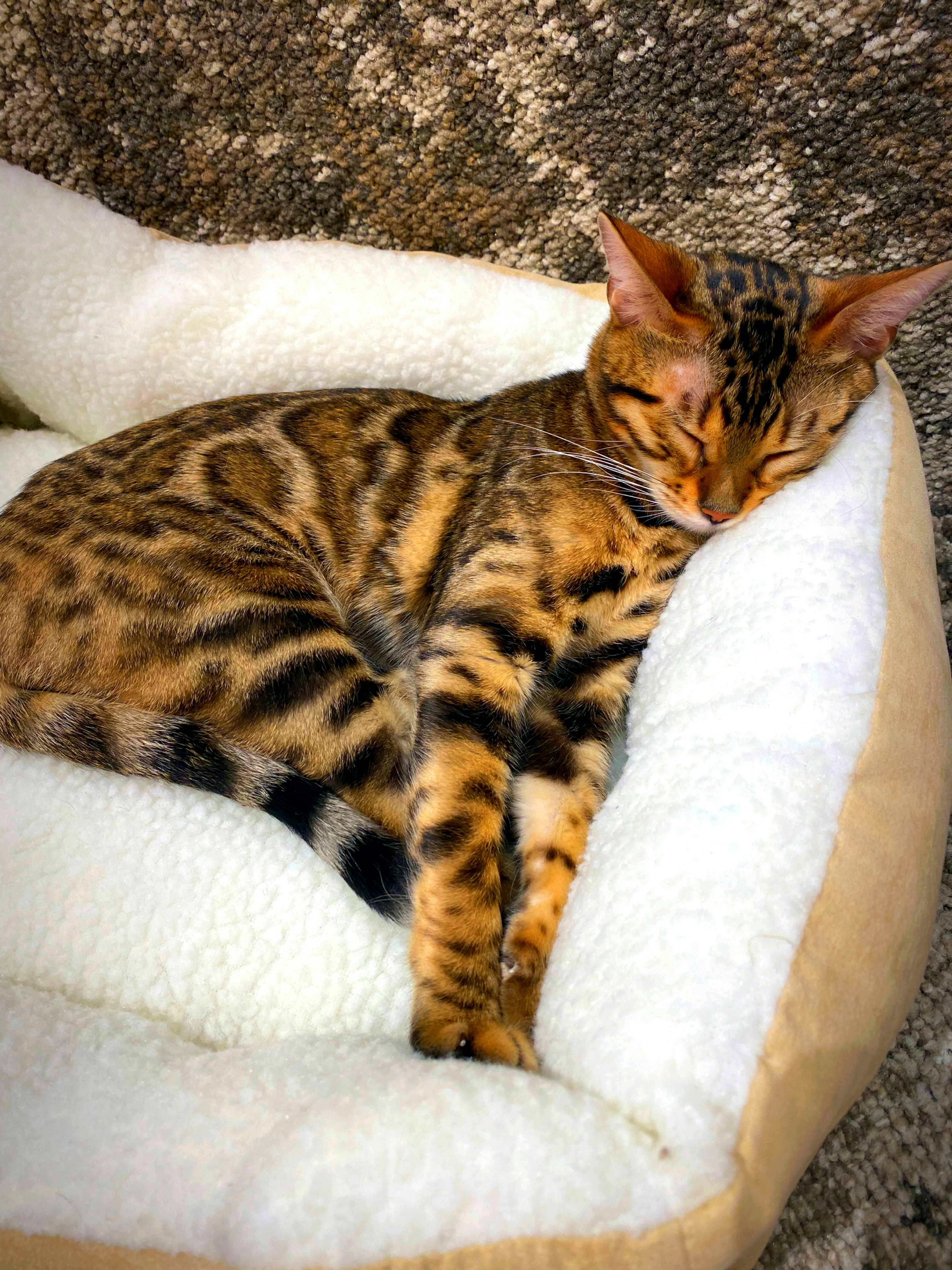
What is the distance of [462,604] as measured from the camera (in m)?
1.21

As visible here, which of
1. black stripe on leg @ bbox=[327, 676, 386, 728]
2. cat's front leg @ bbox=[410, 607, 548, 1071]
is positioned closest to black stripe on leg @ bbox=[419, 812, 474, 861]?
cat's front leg @ bbox=[410, 607, 548, 1071]

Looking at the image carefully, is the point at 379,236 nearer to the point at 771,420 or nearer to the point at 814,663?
the point at 771,420

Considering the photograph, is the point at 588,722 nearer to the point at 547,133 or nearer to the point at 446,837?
the point at 446,837

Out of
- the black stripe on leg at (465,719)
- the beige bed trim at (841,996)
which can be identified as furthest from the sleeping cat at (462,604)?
the beige bed trim at (841,996)

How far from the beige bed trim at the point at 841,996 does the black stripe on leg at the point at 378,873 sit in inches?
15.8

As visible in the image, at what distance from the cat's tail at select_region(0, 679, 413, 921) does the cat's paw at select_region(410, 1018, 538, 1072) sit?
14 centimetres

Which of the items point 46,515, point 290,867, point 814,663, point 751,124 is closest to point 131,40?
point 46,515

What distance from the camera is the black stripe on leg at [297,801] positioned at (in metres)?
1.11

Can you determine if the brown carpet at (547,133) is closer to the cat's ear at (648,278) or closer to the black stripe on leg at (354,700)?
the cat's ear at (648,278)

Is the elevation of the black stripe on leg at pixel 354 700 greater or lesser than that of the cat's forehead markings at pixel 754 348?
lesser

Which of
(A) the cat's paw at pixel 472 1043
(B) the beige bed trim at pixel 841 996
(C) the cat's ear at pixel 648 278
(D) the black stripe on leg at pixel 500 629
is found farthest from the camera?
(D) the black stripe on leg at pixel 500 629

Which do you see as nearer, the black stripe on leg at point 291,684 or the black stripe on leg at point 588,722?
the black stripe on leg at point 291,684

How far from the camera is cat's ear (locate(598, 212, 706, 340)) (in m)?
1.09

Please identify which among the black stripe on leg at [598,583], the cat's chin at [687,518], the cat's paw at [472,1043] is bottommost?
the cat's paw at [472,1043]
